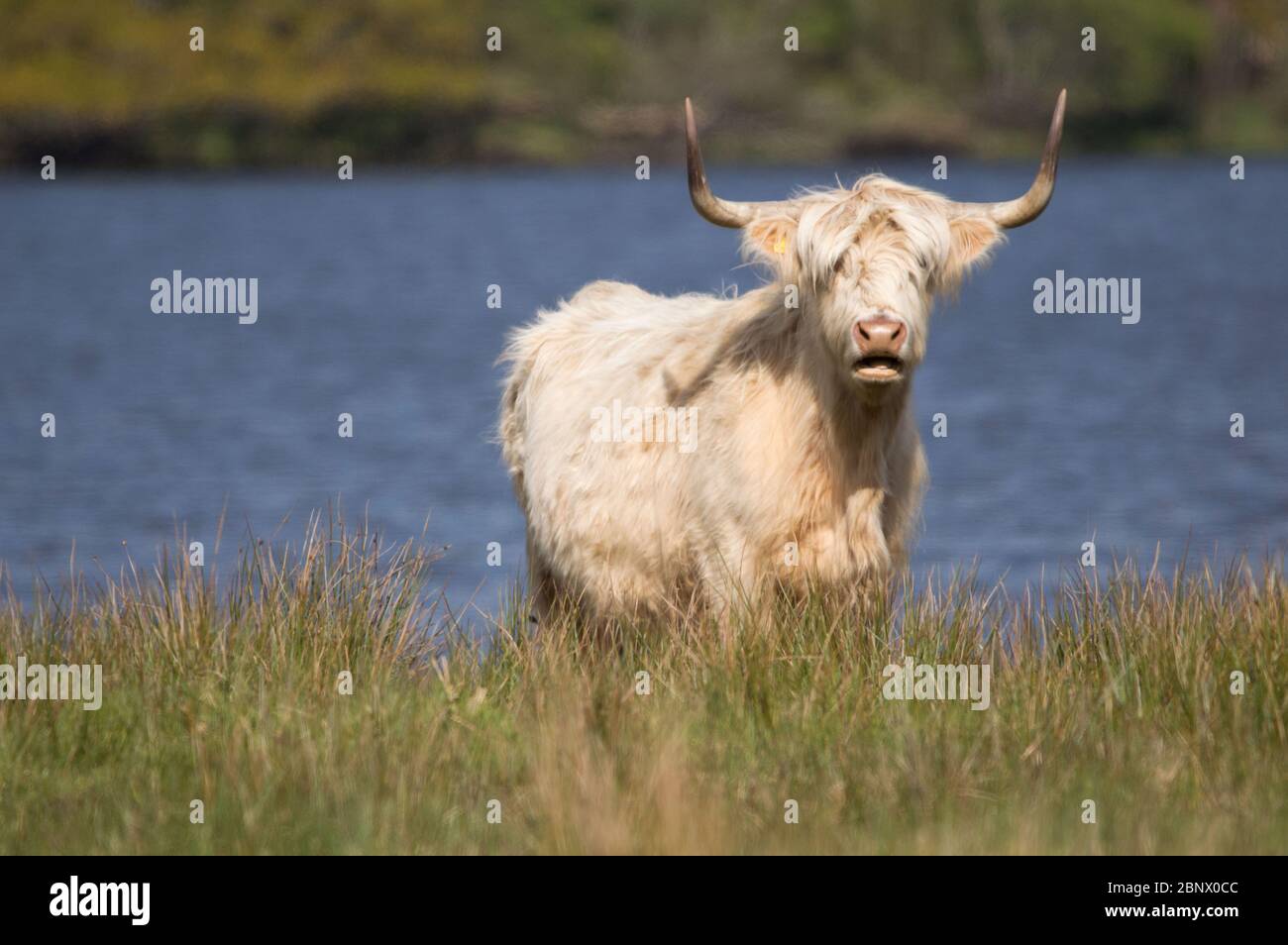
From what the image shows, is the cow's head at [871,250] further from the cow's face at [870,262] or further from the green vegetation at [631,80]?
the green vegetation at [631,80]

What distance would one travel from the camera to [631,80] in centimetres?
8394

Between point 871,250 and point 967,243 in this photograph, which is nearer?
point 871,250

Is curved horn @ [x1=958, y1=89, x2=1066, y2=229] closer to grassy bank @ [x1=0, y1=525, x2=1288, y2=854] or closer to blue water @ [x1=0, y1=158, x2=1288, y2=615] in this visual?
blue water @ [x1=0, y1=158, x2=1288, y2=615]

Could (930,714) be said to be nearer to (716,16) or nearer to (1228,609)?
(1228,609)

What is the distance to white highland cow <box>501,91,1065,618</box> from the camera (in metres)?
5.93

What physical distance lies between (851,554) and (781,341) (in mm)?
748

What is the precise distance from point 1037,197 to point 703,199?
105cm

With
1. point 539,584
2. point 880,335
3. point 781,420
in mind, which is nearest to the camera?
point 880,335

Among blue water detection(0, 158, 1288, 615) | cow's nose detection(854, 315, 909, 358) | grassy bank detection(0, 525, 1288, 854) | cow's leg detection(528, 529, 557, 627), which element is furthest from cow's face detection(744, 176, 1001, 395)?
cow's leg detection(528, 529, 557, 627)

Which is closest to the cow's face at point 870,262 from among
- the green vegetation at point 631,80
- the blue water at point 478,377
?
the blue water at point 478,377

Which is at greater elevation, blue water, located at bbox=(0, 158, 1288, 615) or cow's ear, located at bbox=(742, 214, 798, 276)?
blue water, located at bbox=(0, 158, 1288, 615)

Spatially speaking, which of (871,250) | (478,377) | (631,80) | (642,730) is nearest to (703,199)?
(871,250)

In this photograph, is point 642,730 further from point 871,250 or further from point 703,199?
Answer: point 703,199

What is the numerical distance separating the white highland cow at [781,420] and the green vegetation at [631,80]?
73273 mm
